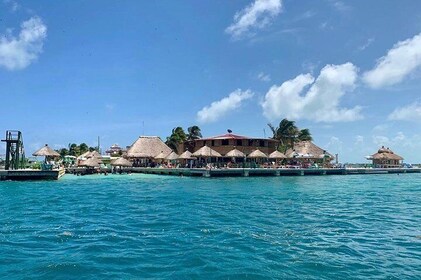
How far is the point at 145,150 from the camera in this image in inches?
2424

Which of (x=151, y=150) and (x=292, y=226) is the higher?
(x=151, y=150)

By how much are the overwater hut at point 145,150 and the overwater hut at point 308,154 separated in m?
20.7

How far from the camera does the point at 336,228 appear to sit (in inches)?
528

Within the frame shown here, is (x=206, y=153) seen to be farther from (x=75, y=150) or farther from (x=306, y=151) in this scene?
(x=75, y=150)

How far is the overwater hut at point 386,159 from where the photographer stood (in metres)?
68.4

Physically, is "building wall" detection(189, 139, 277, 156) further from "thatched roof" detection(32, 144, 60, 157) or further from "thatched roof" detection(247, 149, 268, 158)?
"thatched roof" detection(32, 144, 60, 157)

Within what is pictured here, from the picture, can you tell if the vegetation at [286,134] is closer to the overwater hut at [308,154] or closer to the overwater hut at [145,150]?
the overwater hut at [308,154]

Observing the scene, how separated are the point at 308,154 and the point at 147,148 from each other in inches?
1035

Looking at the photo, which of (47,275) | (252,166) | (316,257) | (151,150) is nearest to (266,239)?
(316,257)

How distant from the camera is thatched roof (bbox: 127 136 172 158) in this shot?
60594 millimetres

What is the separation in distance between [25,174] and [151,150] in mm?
25395

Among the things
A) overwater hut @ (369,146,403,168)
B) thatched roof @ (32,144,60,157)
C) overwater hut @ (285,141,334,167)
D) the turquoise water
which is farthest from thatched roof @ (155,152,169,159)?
the turquoise water

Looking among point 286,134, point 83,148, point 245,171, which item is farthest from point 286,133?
point 83,148

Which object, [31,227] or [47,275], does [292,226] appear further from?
[31,227]
